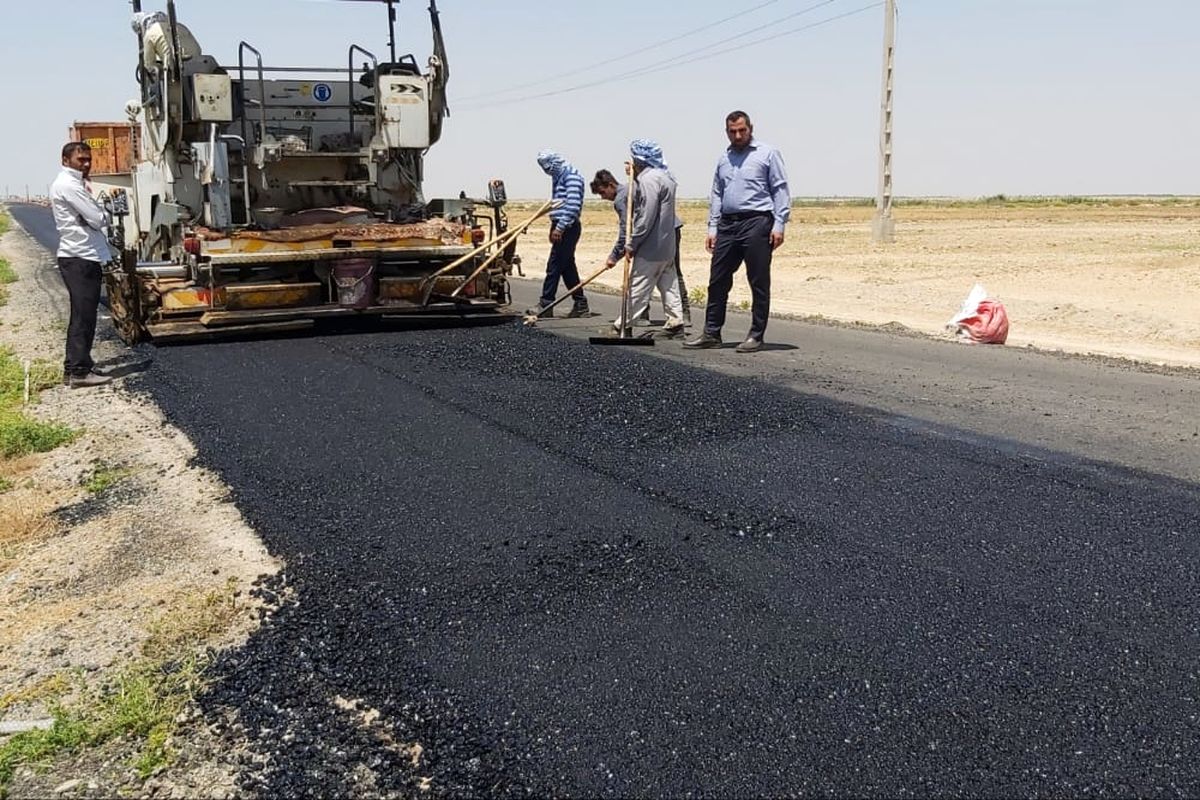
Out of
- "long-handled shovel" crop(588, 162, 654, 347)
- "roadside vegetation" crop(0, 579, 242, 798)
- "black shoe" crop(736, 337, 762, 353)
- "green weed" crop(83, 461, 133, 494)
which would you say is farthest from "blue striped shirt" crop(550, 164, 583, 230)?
"roadside vegetation" crop(0, 579, 242, 798)

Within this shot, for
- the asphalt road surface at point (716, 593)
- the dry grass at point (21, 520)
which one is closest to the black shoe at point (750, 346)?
the asphalt road surface at point (716, 593)

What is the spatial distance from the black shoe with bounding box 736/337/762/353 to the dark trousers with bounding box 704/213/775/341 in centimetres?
3

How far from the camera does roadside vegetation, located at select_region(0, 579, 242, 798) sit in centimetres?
283

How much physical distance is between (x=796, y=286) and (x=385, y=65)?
27.6 feet

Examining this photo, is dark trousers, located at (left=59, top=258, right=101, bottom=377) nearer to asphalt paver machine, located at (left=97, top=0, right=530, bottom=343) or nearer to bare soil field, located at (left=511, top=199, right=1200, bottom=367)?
asphalt paver machine, located at (left=97, top=0, right=530, bottom=343)

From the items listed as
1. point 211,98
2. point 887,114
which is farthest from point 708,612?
point 887,114

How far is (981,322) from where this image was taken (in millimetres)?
9719

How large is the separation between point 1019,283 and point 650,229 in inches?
383

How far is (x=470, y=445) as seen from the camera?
5.53 metres

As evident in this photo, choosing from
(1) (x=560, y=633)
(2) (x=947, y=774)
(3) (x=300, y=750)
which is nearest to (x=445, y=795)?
(3) (x=300, y=750)

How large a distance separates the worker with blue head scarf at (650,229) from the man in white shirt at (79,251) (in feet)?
13.3

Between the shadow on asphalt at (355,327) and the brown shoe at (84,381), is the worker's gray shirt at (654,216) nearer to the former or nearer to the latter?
the shadow on asphalt at (355,327)

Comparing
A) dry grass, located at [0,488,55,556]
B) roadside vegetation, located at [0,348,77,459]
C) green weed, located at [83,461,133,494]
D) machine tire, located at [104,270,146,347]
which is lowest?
dry grass, located at [0,488,55,556]

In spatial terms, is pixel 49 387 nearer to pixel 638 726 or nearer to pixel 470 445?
pixel 470 445
